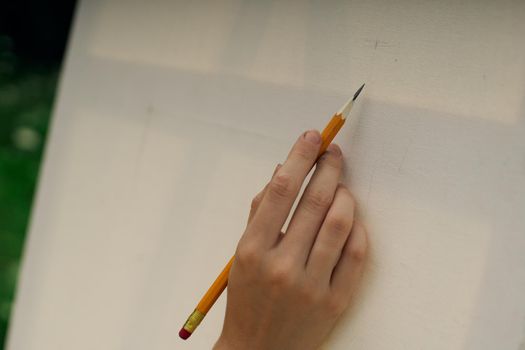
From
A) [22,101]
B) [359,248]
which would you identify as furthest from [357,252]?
[22,101]

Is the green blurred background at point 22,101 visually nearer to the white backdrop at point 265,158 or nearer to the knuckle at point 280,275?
the white backdrop at point 265,158

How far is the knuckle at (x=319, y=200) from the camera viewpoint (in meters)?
0.40

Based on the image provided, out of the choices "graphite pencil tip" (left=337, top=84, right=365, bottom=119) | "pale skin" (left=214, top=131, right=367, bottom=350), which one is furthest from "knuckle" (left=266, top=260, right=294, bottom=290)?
"graphite pencil tip" (left=337, top=84, right=365, bottom=119)

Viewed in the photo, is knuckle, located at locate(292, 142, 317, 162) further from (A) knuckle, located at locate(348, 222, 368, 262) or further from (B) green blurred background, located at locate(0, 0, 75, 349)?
(B) green blurred background, located at locate(0, 0, 75, 349)

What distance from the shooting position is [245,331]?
418mm

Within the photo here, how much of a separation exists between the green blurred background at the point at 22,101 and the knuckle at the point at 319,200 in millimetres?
1188

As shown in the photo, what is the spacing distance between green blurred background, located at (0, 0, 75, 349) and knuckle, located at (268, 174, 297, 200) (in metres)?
1.18

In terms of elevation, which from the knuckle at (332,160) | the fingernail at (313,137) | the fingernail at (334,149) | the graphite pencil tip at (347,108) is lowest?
the knuckle at (332,160)

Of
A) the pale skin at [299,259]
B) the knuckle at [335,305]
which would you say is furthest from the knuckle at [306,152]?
the knuckle at [335,305]

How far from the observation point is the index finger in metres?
0.40

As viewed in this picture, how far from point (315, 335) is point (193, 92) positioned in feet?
0.98

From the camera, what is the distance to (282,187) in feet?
1.31

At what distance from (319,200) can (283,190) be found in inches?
1.1

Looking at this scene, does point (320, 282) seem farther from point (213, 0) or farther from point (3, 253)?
point (3, 253)
